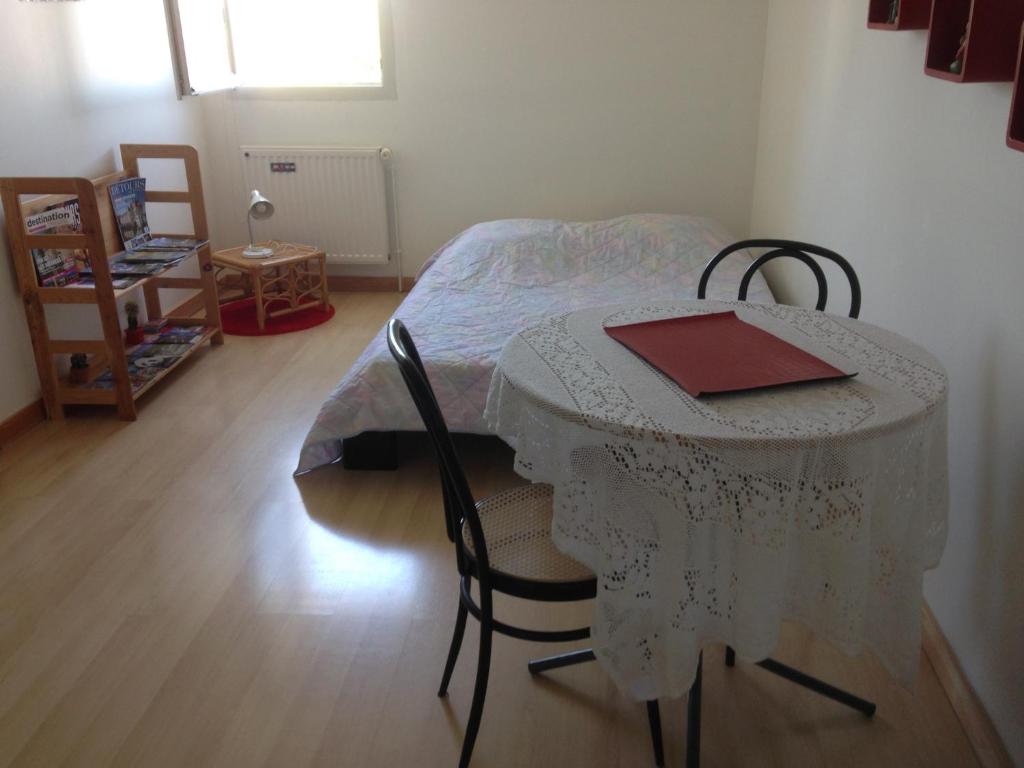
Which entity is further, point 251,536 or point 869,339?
point 251,536

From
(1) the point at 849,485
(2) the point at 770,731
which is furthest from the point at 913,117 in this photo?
(2) the point at 770,731

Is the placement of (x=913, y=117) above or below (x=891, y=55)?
below

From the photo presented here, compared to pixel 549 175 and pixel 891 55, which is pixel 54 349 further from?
pixel 891 55

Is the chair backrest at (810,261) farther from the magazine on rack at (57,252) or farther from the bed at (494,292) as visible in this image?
the magazine on rack at (57,252)

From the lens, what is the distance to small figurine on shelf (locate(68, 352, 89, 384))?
10.9 feet

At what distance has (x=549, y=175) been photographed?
14.7 ft

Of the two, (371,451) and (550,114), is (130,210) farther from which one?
(550,114)

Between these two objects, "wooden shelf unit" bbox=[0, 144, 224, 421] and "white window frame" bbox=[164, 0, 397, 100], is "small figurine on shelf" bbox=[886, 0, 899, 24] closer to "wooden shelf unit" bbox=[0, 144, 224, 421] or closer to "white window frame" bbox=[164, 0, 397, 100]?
"wooden shelf unit" bbox=[0, 144, 224, 421]

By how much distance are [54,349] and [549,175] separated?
242 cm

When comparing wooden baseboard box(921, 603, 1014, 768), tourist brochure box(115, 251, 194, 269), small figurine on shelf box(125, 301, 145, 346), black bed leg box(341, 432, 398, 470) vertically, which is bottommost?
wooden baseboard box(921, 603, 1014, 768)

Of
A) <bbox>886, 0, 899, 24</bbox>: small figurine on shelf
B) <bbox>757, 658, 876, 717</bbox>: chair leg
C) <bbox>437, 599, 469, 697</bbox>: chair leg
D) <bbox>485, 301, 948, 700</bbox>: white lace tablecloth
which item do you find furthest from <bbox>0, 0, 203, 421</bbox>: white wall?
<bbox>886, 0, 899, 24</bbox>: small figurine on shelf

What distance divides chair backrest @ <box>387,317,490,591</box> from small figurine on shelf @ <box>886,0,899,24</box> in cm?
146

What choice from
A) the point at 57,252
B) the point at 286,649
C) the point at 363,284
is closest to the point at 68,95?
the point at 57,252

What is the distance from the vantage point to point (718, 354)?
1660mm
